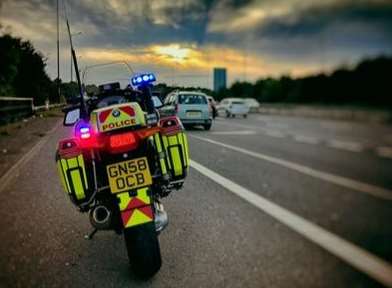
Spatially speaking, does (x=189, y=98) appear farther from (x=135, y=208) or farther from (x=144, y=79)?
(x=135, y=208)

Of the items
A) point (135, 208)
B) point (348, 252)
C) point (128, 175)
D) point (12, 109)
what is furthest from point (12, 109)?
point (348, 252)

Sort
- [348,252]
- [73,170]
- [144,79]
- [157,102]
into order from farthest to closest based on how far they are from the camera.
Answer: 1. [157,102]
2. [144,79]
3. [73,170]
4. [348,252]

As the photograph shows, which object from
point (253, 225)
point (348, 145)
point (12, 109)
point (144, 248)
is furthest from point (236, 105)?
point (12, 109)

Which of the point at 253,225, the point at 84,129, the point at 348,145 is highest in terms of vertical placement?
the point at 348,145

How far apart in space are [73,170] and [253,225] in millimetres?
1985

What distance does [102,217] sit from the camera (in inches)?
129

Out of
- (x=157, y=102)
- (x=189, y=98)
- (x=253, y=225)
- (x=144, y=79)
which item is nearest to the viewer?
(x=144, y=79)

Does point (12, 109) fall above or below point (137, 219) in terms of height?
below

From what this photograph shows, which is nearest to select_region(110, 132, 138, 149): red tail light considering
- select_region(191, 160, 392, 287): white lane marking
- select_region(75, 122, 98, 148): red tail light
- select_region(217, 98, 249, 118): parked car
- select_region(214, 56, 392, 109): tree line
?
select_region(75, 122, 98, 148): red tail light

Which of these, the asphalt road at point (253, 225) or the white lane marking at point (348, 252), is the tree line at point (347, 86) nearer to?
the asphalt road at point (253, 225)

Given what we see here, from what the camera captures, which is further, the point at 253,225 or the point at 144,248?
the point at 253,225

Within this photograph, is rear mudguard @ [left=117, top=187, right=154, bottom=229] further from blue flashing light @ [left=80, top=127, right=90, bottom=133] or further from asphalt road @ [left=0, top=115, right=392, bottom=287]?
blue flashing light @ [left=80, top=127, right=90, bottom=133]

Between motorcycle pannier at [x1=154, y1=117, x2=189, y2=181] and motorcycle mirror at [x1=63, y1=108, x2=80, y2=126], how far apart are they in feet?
2.62

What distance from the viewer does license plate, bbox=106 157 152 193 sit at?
121 inches
